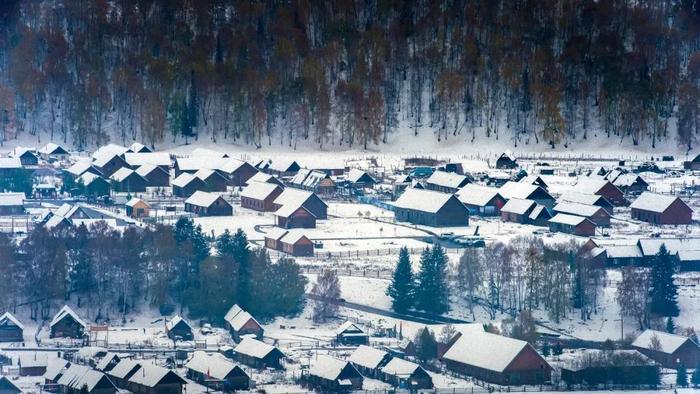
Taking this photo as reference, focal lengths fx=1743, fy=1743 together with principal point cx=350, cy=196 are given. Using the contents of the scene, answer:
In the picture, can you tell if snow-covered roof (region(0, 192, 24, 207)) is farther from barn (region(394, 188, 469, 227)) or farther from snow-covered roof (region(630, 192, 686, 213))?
snow-covered roof (region(630, 192, 686, 213))

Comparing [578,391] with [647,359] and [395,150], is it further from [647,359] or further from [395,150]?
[395,150]

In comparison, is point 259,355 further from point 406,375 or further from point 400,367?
point 406,375

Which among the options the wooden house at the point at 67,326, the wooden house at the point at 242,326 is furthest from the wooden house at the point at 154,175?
the wooden house at the point at 67,326

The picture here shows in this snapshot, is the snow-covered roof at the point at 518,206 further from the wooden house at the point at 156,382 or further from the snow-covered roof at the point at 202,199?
the wooden house at the point at 156,382

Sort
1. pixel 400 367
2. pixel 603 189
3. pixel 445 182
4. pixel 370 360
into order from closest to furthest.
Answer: pixel 400 367, pixel 370 360, pixel 603 189, pixel 445 182

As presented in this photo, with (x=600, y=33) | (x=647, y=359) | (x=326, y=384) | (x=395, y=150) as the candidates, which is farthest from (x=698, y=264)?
(x=600, y=33)

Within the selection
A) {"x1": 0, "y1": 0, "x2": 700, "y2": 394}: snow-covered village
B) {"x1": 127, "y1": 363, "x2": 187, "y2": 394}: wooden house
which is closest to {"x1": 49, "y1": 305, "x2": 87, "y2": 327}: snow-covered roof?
{"x1": 0, "y1": 0, "x2": 700, "y2": 394}: snow-covered village

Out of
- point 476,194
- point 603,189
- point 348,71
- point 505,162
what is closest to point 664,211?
point 603,189
